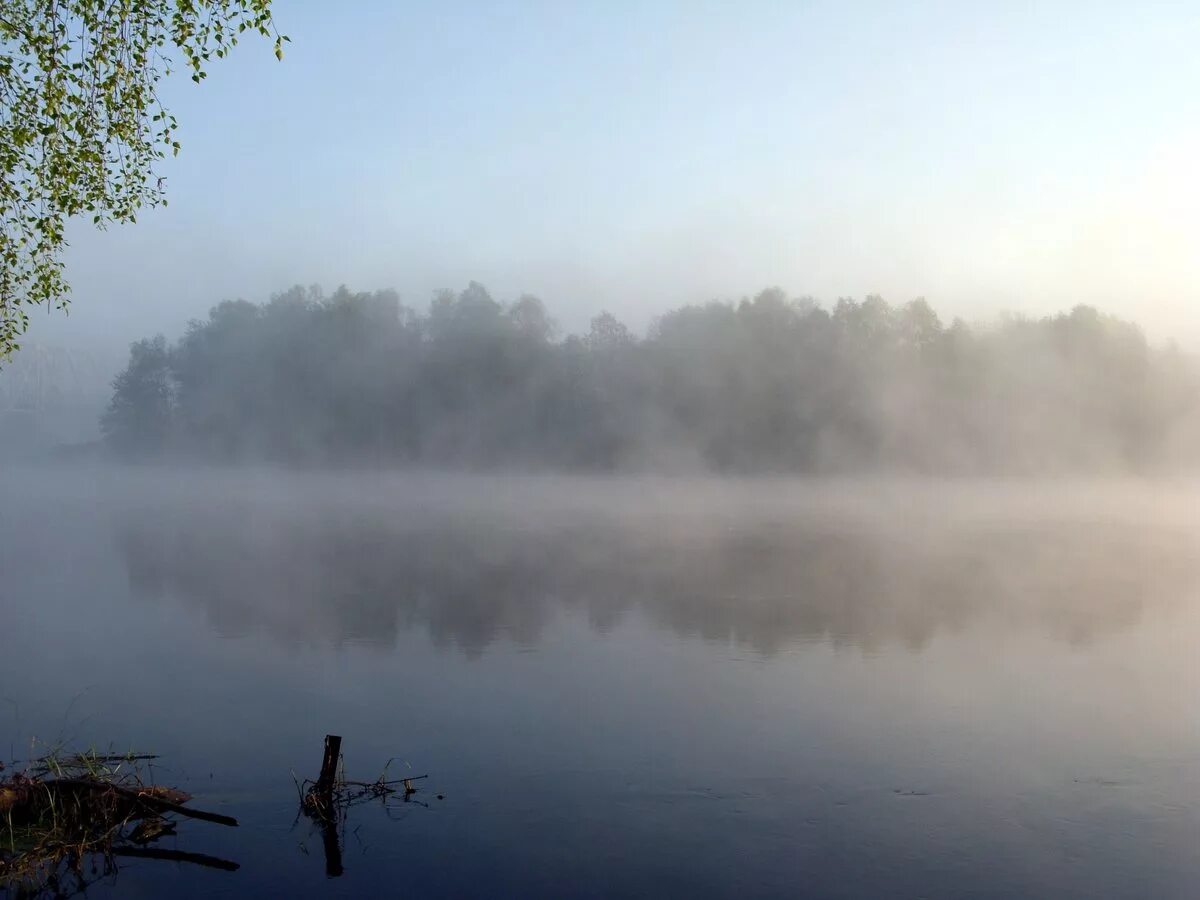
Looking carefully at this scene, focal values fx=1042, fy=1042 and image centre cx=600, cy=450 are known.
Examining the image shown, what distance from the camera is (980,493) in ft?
181

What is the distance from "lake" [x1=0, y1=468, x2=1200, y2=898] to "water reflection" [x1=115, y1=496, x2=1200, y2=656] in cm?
15

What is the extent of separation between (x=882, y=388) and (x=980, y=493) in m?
15.3

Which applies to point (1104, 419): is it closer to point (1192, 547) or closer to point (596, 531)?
point (1192, 547)

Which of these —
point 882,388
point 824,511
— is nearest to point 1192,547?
point 824,511

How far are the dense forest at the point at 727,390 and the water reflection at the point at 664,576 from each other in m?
34.0

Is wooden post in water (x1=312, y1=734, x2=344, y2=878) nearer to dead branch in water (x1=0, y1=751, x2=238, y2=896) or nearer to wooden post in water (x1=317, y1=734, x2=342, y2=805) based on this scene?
wooden post in water (x1=317, y1=734, x2=342, y2=805)

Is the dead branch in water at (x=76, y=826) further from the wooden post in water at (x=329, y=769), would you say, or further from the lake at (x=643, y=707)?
the wooden post in water at (x=329, y=769)

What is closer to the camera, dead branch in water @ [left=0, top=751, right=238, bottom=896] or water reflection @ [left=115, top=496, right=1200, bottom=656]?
dead branch in water @ [left=0, top=751, right=238, bottom=896]

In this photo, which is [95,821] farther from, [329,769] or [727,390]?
[727,390]

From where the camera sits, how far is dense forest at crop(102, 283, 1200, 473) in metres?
68.6

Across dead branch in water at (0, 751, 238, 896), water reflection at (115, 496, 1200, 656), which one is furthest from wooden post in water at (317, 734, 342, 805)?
water reflection at (115, 496, 1200, 656)

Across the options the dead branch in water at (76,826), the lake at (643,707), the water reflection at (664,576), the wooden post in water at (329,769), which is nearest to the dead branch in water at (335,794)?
the wooden post in water at (329,769)

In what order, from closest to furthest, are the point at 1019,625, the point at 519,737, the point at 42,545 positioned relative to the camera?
1. the point at 519,737
2. the point at 1019,625
3. the point at 42,545

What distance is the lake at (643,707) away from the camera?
735 centimetres
